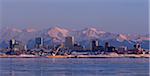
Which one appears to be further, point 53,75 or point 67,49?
point 67,49

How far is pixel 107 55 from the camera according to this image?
156 ft

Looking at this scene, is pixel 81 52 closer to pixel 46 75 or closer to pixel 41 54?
pixel 41 54

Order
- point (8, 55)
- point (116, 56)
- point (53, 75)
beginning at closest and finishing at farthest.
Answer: point (53, 75) < point (8, 55) < point (116, 56)

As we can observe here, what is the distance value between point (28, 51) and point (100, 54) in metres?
6.68

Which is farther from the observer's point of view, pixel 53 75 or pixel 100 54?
pixel 100 54

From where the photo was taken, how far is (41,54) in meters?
47.0

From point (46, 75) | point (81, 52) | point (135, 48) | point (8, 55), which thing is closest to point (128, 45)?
point (135, 48)

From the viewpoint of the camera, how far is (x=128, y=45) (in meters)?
48.9

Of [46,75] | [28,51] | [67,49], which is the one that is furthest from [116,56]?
[46,75]

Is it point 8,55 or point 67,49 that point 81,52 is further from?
point 8,55

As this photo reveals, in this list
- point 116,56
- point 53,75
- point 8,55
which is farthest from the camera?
point 116,56

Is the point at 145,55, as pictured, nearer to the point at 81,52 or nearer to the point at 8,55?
the point at 81,52

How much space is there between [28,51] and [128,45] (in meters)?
9.54

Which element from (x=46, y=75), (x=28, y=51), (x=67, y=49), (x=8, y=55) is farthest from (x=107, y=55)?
(x=46, y=75)
